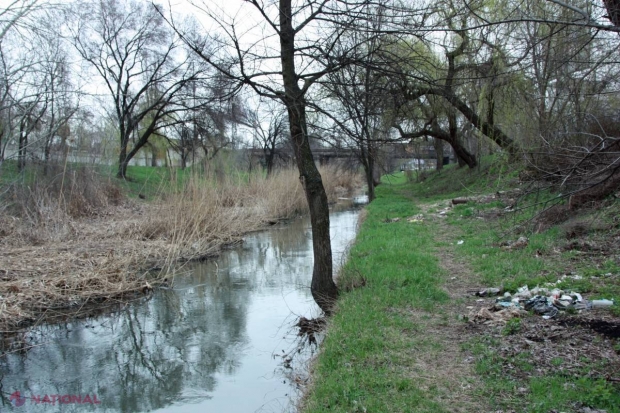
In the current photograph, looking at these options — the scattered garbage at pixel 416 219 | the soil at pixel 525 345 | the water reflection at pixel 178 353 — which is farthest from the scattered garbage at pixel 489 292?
the scattered garbage at pixel 416 219

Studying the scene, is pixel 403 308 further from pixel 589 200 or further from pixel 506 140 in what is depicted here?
→ pixel 506 140

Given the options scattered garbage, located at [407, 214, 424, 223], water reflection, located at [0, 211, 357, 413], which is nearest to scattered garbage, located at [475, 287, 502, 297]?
water reflection, located at [0, 211, 357, 413]

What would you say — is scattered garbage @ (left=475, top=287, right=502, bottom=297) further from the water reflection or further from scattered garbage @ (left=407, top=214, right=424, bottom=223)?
scattered garbage @ (left=407, top=214, right=424, bottom=223)

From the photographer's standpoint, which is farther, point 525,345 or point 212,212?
point 212,212

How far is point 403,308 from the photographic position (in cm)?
595

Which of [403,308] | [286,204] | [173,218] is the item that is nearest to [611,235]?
[403,308]

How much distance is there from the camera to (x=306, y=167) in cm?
652

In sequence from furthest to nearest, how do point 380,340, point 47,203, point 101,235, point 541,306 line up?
point 47,203 < point 101,235 < point 541,306 < point 380,340

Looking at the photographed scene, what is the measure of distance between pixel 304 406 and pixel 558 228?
6.34 metres

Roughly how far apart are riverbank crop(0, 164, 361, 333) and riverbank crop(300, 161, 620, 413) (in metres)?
4.84

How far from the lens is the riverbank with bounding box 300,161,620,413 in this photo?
146 inches

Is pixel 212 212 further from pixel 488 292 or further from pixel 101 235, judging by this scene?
pixel 488 292

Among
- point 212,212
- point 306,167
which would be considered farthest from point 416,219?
point 306,167

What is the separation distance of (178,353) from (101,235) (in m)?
7.06
